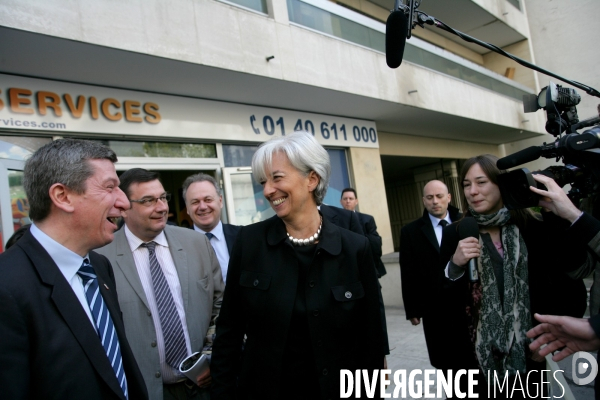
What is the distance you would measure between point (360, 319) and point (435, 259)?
80.9 inches

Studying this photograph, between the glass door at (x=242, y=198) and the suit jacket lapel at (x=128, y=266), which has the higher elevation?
the glass door at (x=242, y=198)

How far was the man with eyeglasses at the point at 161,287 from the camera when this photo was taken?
89.5 inches

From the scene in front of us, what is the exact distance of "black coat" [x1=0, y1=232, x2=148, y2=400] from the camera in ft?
4.06

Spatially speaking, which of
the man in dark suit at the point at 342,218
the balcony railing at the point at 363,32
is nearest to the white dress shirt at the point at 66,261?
the man in dark suit at the point at 342,218

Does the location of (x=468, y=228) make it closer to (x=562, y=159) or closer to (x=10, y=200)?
(x=562, y=159)

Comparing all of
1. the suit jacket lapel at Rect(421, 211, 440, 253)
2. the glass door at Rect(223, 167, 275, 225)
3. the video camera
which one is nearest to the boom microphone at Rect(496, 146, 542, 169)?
the video camera

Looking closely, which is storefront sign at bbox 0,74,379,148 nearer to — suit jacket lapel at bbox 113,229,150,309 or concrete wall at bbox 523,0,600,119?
suit jacket lapel at bbox 113,229,150,309

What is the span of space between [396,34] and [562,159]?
3.83 feet

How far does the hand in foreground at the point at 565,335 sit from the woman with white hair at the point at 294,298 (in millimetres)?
705

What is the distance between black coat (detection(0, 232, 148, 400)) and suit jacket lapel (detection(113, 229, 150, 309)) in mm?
863

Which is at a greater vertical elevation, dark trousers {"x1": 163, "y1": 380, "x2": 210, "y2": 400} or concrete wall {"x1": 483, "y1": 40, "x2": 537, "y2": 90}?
concrete wall {"x1": 483, "y1": 40, "x2": 537, "y2": 90}

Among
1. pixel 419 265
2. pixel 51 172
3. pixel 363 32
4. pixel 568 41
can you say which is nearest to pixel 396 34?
pixel 51 172

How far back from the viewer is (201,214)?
11.4 feet

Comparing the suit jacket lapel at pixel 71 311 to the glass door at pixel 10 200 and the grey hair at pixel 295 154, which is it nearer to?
the grey hair at pixel 295 154
